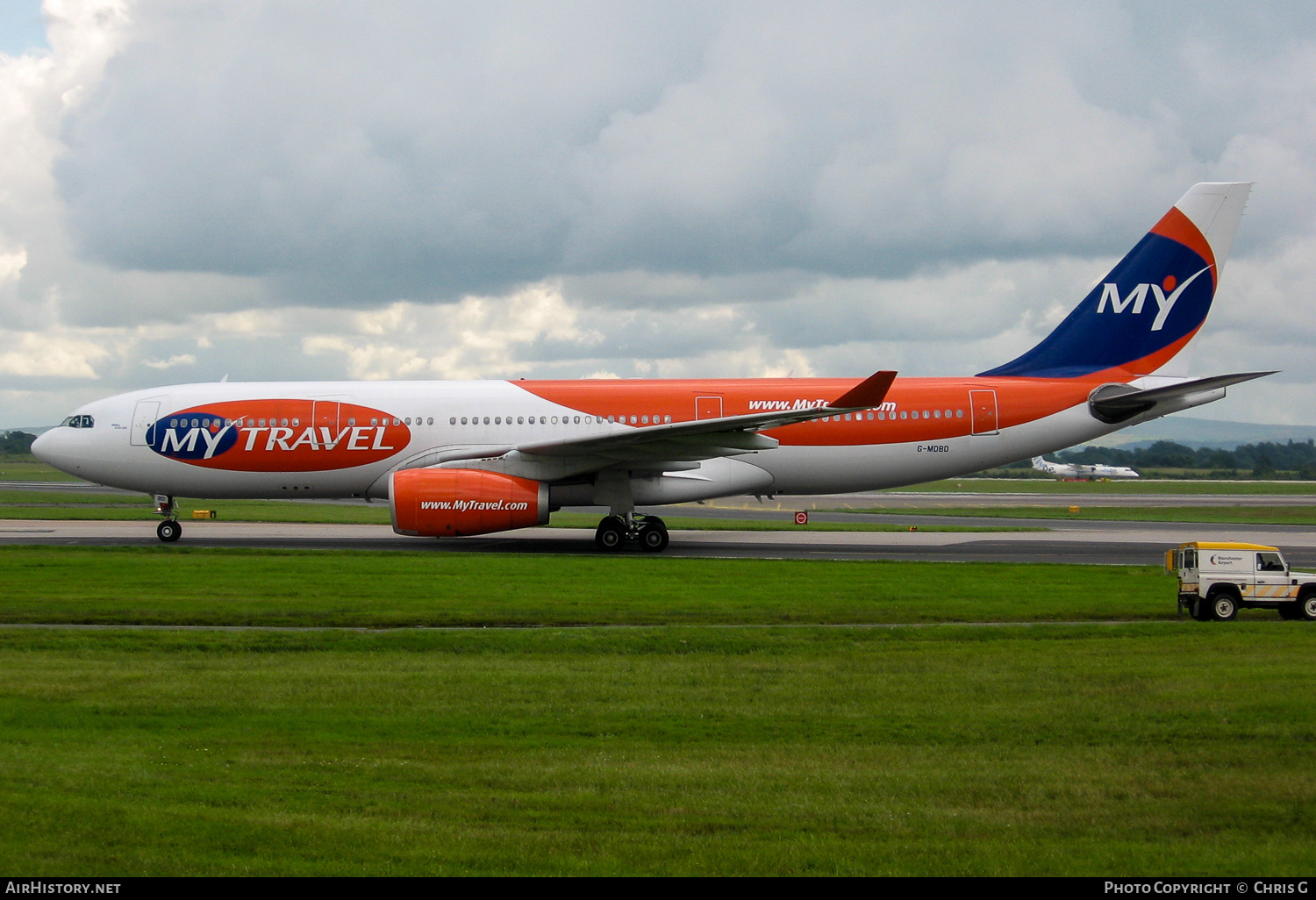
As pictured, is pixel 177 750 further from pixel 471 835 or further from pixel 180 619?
pixel 180 619

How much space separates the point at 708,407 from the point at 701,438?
235 cm

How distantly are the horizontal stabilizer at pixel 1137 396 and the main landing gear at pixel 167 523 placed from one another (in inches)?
860

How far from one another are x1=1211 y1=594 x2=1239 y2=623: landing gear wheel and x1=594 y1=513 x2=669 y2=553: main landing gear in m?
11.8

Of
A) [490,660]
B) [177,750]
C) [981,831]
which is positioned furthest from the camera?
[490,660]

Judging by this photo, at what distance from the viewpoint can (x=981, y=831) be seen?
19.9ft

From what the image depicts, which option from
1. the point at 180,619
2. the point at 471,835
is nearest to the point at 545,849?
the point at 471,835

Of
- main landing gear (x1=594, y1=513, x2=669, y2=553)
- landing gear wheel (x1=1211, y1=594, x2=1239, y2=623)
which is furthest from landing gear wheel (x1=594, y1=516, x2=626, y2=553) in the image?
landing gear wheel (x1=1211, y1=594, x2=1239, y2=623)

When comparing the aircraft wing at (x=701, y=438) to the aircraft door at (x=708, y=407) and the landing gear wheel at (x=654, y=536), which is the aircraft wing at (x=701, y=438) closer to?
the aircraft door at (x=708, y=407)

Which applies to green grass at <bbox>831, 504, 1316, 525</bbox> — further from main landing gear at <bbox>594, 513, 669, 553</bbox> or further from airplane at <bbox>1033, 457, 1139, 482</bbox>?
airplane at <bbox>1033, 457, 1139, 482</bbox>

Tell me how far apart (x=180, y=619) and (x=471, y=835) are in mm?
9417

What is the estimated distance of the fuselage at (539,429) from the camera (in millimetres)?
25047

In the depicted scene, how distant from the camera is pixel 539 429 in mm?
25141

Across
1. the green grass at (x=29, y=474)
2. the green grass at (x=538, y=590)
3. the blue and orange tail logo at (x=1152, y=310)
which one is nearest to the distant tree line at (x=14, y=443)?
the green grass at (x=29, y=474)

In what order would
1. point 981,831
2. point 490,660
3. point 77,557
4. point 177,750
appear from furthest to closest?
point 77,557 → point 490,660 → point 177,750 → point 981,831
